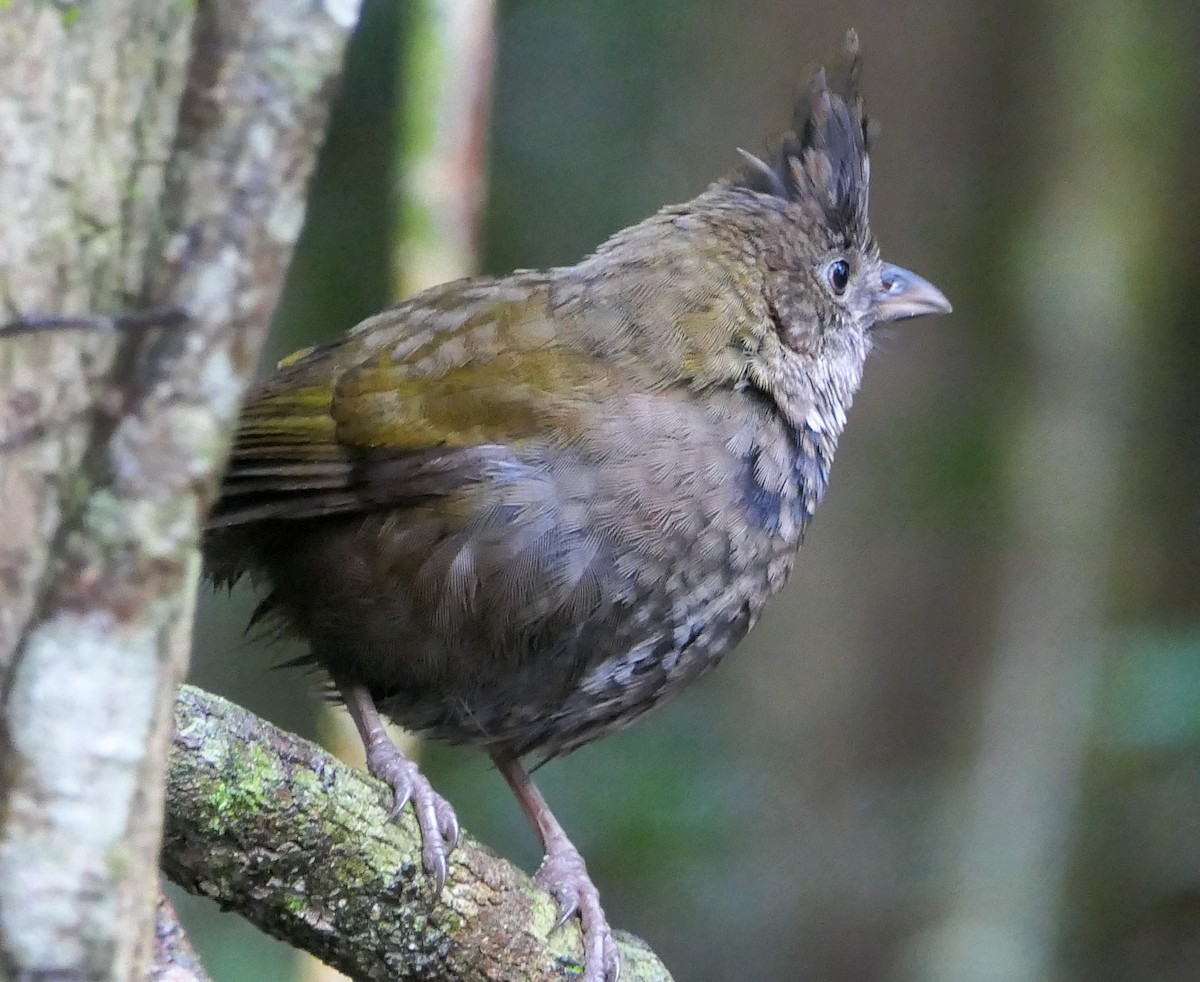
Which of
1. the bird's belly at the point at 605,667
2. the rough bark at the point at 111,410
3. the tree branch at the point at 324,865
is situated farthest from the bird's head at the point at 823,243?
the rough bark at the point at 111,410

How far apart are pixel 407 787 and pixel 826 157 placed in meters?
A: 2.14

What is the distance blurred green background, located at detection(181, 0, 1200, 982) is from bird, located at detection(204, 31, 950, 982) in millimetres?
2089

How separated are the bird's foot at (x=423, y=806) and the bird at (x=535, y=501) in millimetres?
11

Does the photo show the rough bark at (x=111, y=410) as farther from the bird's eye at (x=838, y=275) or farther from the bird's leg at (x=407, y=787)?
the bird's eye at (x=838, y=275)

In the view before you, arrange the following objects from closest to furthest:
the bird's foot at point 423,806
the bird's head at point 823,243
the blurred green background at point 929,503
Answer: the bird's foot at point 423,806 < the bird's head at point 823,243 < the blurred green background at point 929,503

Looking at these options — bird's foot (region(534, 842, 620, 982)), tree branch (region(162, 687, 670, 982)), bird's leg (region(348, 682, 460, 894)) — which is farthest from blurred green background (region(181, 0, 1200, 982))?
tree branch (region(162, 687, 670, 982))

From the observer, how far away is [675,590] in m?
3.34

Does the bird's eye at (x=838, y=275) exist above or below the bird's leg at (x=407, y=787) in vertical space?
above

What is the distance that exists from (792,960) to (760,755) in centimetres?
85

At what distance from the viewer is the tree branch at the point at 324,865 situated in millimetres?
2398

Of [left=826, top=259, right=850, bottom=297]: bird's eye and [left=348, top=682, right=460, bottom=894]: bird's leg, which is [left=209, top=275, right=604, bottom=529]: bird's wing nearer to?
[left=348, top=682, right=460, bottom=894]: bird's leg

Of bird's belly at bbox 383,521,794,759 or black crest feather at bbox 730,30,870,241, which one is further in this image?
black crest feather at bbox 730,30,870,241

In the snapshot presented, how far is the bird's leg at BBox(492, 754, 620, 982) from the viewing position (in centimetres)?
320

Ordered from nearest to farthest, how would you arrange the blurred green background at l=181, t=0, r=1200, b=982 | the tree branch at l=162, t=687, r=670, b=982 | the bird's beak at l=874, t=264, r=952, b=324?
the tree branch at l=162, t=687, r=670, b=982
the bird's beak at l=874, t=264, r=952, b=324
the blurred green background at l=181, t=0, r=1200, b=982
